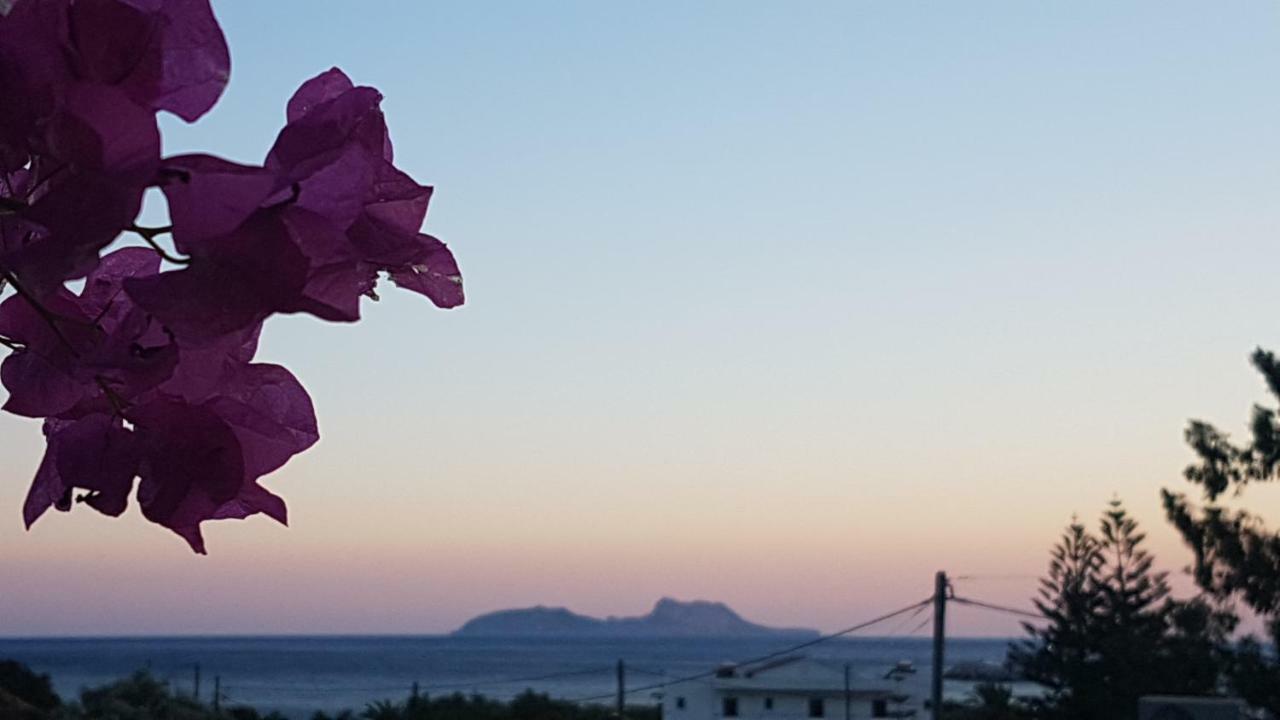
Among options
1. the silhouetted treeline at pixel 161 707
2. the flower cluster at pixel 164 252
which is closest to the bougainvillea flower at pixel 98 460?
the flower cluster at pixel 164 252

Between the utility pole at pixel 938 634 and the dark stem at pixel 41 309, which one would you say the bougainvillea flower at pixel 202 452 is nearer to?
the dark stem at pixel 41 309

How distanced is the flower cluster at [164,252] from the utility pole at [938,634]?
13.3m

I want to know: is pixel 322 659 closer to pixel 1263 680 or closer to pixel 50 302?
pixel 1263 680

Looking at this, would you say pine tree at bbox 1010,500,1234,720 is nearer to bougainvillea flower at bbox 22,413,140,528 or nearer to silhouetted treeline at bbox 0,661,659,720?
silhouetted treeline at bbox 0,661,659,720

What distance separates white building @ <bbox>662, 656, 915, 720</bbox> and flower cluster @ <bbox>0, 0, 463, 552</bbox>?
2428cm

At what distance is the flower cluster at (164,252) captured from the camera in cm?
43

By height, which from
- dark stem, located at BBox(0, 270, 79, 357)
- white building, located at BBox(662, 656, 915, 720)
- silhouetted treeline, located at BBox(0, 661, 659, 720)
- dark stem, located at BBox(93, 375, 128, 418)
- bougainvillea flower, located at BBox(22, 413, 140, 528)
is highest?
dark stem, located at BBox(0, 270, 79, 357)

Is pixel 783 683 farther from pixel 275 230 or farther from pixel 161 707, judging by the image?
pixel 275 230

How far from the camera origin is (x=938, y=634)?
45.3 ft

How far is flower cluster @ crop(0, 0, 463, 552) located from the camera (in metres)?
0.43

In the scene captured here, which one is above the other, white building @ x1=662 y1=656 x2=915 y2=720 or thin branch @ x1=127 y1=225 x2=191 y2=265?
thin branch @ x1=127 y1=225 x2=191 y2=265

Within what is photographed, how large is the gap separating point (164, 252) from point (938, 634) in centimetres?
1389

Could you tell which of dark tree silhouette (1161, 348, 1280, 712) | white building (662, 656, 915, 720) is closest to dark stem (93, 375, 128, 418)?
dark tree silhouette (1161, 348, 1280, 712)

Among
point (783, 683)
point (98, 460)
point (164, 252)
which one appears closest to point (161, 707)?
point (98, 460)
